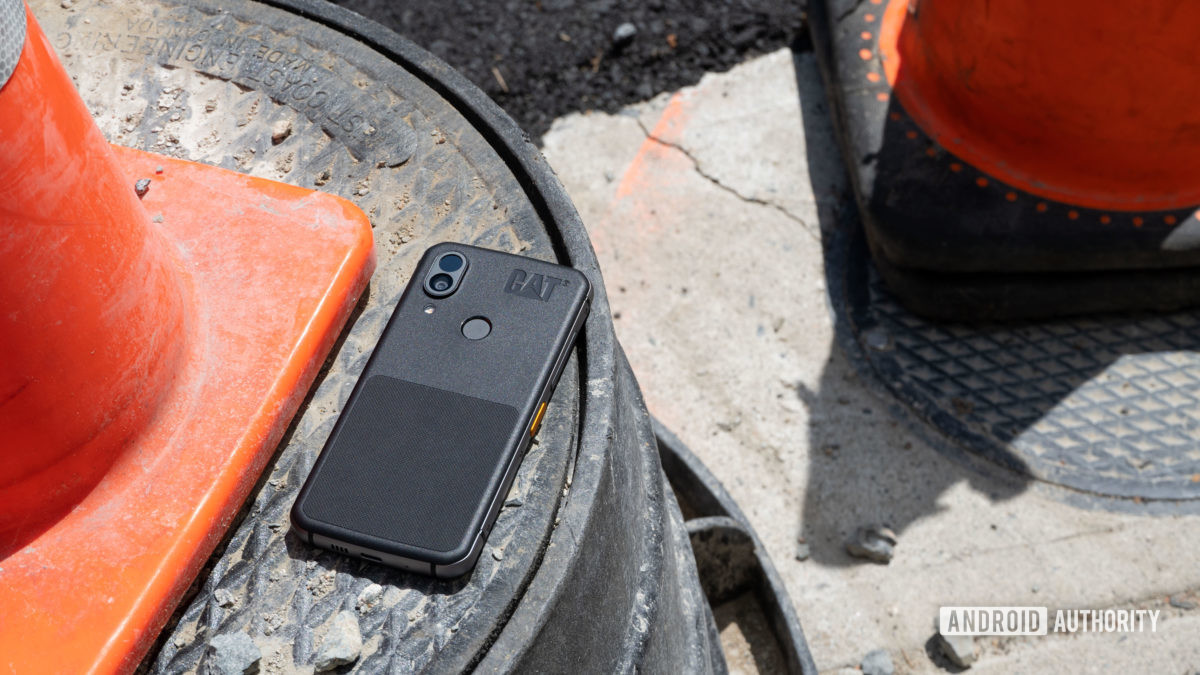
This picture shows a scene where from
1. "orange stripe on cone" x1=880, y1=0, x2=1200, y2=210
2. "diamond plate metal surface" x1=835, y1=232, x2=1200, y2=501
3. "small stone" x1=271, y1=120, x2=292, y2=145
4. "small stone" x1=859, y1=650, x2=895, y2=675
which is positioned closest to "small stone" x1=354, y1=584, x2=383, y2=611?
"small stone" x1=271, y1=120, x2=292, y2=145

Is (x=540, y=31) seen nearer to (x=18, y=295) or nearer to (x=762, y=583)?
(x=762, y=583)

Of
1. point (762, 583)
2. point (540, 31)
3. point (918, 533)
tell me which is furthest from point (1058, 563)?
point (540, 31)

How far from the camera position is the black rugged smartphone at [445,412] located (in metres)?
0.90

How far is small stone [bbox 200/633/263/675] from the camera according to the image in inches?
33.7

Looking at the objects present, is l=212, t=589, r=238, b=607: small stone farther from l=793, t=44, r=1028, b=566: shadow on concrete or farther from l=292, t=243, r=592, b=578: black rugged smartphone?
l=793, t=44, r=1028, b=566: shadow on concrete

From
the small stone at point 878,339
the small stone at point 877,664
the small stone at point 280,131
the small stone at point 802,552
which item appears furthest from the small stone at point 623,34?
the small stone at point 877,664

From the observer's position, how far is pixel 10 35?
0.70 m

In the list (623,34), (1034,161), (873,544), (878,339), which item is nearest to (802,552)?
(873,544)

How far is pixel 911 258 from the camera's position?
7.05ft

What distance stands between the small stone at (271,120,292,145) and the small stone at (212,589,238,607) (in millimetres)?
615

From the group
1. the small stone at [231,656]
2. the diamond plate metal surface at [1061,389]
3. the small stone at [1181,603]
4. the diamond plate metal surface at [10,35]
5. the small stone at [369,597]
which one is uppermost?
the diamond plate metal surface at [10,35]

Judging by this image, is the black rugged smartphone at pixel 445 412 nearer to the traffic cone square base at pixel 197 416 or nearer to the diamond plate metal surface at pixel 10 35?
the traffic cone square base at pixel 197 416

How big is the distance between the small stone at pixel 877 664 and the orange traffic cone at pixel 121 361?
A: 1.34 metres

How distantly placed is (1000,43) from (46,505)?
1.97 meters
